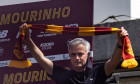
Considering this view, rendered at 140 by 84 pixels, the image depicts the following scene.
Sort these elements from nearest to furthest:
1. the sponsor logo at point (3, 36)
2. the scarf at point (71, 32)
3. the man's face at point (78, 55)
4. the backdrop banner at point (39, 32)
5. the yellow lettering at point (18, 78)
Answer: the man's face at point (78, 55) < the scarf at point (71, 32) < the backdrop banner at point (39, 32) < the yellow lettering at point (18, 78) < the sponsor logo at point (3, 36)

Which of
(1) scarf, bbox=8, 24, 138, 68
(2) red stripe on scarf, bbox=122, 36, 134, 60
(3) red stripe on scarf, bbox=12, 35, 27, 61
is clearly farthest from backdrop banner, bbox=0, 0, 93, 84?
(2) red stripe on scarf, bbox=122, 36, 134, 60

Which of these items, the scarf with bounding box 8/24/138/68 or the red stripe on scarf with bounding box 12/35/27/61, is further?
the red stripe on scarf with bounding box 12/35/27/61

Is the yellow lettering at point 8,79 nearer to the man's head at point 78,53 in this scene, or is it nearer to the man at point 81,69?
the man at point 81,69

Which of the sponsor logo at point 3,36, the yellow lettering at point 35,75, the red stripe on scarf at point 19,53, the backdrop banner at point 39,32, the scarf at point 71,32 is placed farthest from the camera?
the sponsor logo at point 3,36

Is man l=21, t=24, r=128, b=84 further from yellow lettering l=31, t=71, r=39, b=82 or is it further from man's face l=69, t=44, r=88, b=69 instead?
yellow lettering l=31, t=71, r=39, b=82

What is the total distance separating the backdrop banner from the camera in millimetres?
6902

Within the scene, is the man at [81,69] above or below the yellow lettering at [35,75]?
above

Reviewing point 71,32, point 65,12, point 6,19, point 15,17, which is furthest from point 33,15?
point 71,32

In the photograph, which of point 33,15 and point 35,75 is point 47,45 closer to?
point 35,75

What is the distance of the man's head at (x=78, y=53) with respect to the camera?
13.8 ft

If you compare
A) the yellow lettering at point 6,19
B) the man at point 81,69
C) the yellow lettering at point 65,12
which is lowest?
the man at point 81,69

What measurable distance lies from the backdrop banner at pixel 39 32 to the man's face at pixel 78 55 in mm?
2490

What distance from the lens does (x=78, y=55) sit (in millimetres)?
4230

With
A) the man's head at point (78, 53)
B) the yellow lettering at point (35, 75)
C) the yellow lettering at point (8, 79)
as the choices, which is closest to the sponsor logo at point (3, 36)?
the yellow lettering at point (8, 79)
